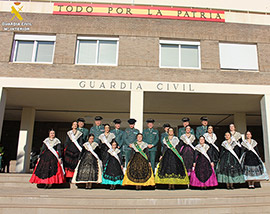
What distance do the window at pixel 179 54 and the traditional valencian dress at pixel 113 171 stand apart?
5355mm

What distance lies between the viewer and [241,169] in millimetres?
6859

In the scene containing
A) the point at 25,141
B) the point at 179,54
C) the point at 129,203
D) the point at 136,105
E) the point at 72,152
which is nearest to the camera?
the point at 129,203

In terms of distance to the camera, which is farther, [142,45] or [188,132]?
[142,45]

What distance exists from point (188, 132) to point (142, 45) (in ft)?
16.0

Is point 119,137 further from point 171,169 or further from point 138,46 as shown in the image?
point 138,46

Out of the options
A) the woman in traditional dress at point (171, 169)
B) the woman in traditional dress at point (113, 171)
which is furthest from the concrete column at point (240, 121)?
the woman in traditional dress at point (113, 171)

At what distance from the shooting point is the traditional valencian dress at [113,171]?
21.3 feet

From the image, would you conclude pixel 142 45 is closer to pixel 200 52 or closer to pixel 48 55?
pixel 200 52

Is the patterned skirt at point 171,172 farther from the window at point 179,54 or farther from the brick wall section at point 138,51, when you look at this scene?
the window at point 179,54

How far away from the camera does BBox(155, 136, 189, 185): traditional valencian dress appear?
639 cm

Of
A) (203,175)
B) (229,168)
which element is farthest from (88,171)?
(229,168)

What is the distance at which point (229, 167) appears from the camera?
6812 mm

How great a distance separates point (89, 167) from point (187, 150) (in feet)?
9.66

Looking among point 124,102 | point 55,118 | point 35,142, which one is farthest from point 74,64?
point 35,142
